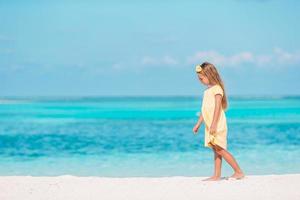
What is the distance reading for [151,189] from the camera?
7613 millimetres

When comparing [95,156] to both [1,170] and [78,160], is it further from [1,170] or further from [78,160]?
[1,170]

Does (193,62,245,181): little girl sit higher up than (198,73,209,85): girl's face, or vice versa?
(198,73,209,85): girl's face

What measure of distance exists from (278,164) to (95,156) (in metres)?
4.28

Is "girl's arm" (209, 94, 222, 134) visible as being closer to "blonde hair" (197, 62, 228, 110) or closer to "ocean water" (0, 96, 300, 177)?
"blonde hair" (197, 62, 228, 110)

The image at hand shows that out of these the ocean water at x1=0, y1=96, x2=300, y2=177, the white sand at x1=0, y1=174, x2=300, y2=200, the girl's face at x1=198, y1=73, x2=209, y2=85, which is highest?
the ocean water at x1=0, y1=96, x2=300, y2=177

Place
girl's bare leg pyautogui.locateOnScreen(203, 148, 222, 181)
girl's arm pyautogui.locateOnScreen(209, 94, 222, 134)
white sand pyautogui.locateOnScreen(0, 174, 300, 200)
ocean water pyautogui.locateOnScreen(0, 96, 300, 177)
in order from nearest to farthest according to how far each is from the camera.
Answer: white sand pyautogui.locateOnScreen(0, 174, 300, 200) < girl's arm pyautogui.locateOnScreen(209, 94, 222, 134) < girl's bare leg pyautogui.locateOnScreen(203, 148, 222, 181) < ocean water pyautogui.locateOnScreen(0, 96, 300, 177)

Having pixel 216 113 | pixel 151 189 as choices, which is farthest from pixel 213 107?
pixel 151 189

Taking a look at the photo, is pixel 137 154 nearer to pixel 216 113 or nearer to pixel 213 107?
pixel 213 107

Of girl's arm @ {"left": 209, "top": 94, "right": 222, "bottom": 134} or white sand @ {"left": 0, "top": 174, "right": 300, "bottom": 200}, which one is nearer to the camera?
white sand @ {"left": 0, "top": 174, "right": 300, "bottom": 200}

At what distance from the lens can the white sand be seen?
7.18m

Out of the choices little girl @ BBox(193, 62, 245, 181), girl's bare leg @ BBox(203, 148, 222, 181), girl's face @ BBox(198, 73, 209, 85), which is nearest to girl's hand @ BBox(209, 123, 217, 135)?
little girl @ BBox(193, 62, 245, 181)

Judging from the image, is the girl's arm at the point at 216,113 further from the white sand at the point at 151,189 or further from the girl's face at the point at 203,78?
the white sand at the point at 151,189

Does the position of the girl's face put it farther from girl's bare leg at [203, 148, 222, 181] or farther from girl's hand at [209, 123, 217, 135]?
girl's bare leg at [203, 148, 222, 181]

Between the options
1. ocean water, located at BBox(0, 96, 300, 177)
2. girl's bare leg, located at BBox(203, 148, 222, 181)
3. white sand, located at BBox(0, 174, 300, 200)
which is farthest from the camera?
ocean water, located at BBox(0, 96, 300, 177)
